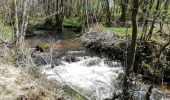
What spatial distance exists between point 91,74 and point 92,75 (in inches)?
8.0

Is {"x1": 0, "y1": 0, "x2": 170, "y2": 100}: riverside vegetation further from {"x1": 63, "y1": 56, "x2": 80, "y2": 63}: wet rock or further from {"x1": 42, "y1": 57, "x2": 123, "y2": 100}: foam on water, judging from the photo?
{"x1": 42, "y1": 57, "x2": 123, "y2": 100}: foam on water

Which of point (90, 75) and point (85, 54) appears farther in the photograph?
point (85, 54)

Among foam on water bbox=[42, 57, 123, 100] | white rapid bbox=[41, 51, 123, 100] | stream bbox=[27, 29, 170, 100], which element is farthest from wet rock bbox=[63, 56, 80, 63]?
foam on water bbox=[42, 57, 123, 100]

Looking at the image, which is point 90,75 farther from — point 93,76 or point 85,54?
point 85,54

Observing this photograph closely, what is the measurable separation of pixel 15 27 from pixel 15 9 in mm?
718

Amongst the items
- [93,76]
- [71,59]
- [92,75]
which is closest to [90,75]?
[92,75]

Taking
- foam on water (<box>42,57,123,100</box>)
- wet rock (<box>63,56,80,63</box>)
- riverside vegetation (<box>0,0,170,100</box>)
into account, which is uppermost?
riverside vegetation (<box>0,0,170,100</box>)

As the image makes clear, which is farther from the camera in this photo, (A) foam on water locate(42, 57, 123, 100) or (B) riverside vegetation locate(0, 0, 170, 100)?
(A) foam on water locate(42, 57, 123, 100)

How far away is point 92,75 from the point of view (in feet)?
50.9

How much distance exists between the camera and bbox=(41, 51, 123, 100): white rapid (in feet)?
42.7

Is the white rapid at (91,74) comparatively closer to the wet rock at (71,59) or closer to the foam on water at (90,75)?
the foam on water at (90,75)

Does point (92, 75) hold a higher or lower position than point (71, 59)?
lower

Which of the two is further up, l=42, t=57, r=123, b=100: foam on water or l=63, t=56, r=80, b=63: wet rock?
l=63, t=56, r=80, b=63: wet rock

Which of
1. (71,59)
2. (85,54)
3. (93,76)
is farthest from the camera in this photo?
(85,54)
